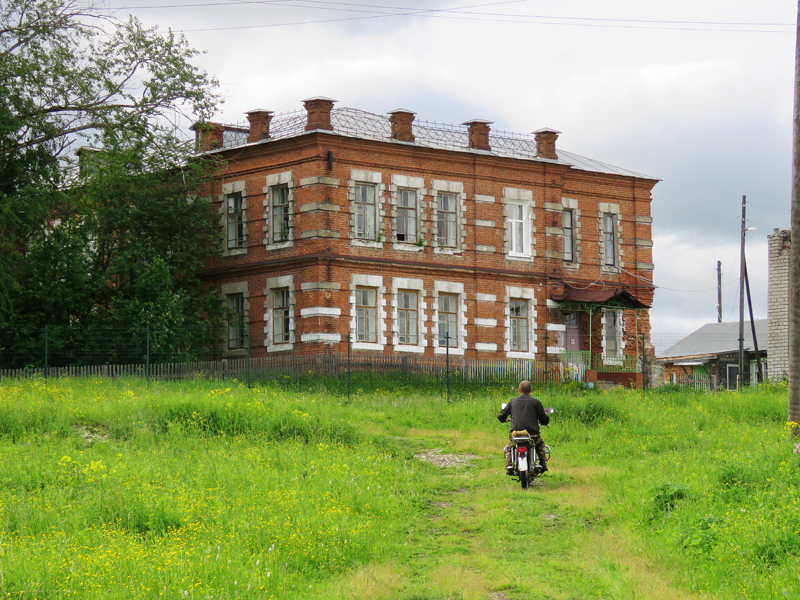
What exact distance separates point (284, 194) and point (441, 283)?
19.8 feet

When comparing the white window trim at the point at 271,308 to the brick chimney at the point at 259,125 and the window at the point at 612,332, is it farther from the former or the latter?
the window at the point at 612,332

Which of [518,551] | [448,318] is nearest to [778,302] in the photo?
[448,318]

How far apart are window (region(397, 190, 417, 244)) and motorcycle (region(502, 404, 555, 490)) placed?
18.7 m

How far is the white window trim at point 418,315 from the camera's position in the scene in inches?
1313

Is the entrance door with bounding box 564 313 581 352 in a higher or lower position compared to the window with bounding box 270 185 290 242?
lower

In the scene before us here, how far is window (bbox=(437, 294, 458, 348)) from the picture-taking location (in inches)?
1347

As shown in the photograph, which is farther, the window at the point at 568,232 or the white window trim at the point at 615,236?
the white window trim at the point at 615,236

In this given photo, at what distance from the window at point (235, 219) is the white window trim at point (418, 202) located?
523cm

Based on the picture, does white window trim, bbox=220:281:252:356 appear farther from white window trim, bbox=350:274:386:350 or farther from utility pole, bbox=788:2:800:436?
utility pole, bbox=788:2:800:436

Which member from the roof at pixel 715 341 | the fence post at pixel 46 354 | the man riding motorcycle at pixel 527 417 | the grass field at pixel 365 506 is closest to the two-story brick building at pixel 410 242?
the fence post at pixel 46 354

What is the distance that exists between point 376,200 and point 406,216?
130 cm

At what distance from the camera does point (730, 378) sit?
49.3m

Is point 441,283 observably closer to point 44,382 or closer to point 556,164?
point 556,164

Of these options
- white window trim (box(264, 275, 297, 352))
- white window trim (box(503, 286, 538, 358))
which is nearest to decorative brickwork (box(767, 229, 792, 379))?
white window trim (box(503, 286, 538, 358))
